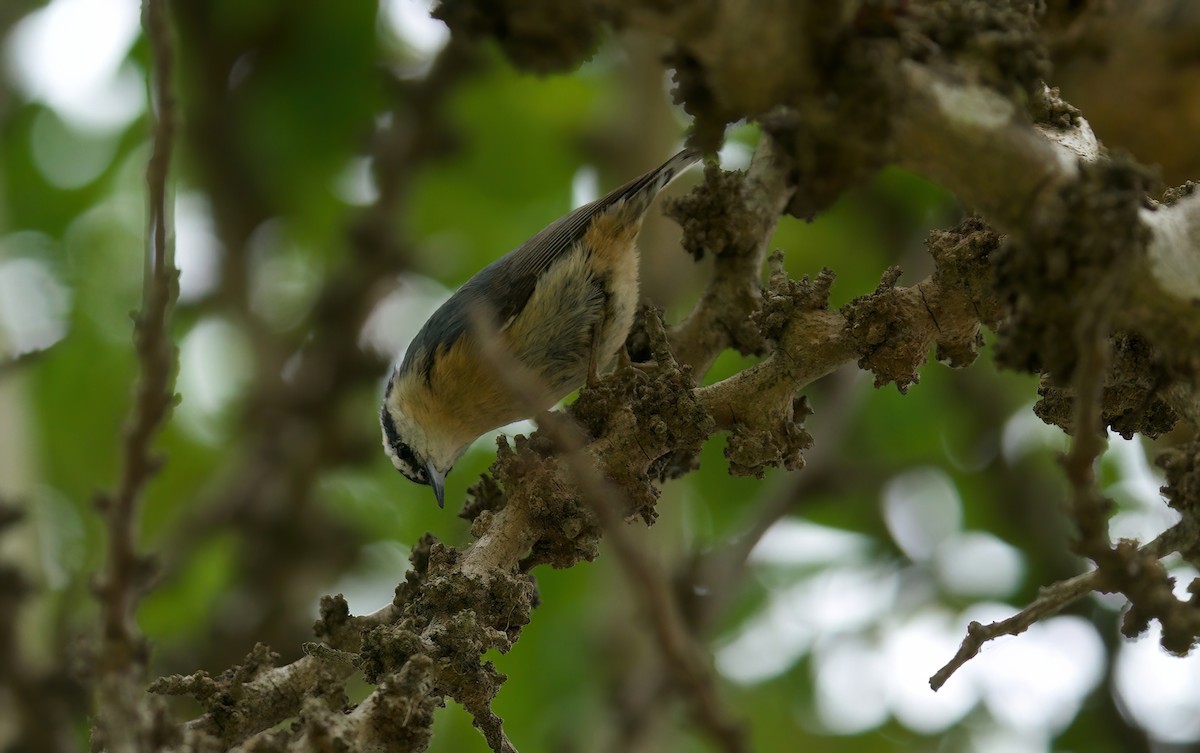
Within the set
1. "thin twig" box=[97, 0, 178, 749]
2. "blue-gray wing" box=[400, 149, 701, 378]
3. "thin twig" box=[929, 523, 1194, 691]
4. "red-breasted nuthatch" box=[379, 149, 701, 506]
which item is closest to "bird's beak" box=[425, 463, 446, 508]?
"red-breasted nuthatch" box=[379, 149, 701, 506]

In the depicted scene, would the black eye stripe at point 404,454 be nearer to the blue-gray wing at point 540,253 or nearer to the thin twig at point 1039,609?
the blue-gray wing at point 540,253

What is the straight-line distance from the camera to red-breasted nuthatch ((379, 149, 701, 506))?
173 inches

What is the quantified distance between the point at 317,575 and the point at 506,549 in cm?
368

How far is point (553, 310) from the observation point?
175 inches

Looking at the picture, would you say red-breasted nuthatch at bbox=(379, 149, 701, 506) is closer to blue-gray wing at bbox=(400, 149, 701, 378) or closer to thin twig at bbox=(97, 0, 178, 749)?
blue-gray wing at bbox=(400, 149, 701, 378)

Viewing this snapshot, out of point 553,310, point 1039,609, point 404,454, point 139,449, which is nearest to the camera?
point 139,449

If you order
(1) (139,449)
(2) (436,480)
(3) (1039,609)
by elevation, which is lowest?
(3) (1039,609)

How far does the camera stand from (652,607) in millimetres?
1266

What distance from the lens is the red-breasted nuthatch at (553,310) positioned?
14.4ft

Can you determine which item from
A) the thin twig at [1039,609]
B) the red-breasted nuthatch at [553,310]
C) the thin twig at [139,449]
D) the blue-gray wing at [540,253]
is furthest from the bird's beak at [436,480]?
the thin twig at [139,449]

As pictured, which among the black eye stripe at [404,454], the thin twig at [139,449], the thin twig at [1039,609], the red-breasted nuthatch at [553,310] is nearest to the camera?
the thin twig at [139,449]

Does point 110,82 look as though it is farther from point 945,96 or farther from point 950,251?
point 945,96

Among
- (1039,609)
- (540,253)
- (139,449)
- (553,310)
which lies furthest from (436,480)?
(139,449)

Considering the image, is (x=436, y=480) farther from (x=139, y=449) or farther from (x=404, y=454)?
(x=139, y=449)
